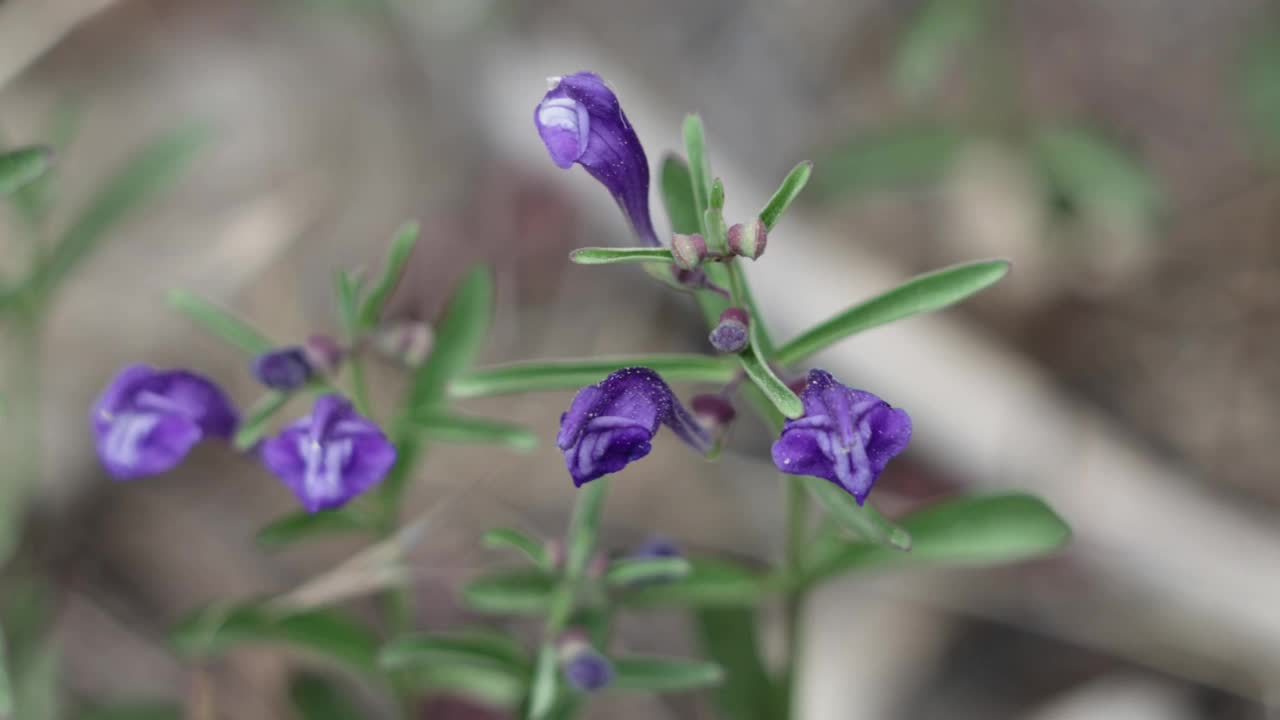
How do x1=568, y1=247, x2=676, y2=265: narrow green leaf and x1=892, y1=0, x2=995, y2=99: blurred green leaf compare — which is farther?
x1=892, y1=0, x2=995, y2=99: blurred green leaf

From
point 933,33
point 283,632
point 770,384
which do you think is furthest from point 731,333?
point 933,33

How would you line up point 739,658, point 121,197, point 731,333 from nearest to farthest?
point 731,333 < point 739,658 < point 121,197

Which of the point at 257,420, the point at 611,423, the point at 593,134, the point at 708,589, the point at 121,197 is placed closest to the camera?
the point at 611,423

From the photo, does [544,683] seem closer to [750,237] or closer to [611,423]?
[611,423]

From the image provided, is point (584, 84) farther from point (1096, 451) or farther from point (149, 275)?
point (149, 275)

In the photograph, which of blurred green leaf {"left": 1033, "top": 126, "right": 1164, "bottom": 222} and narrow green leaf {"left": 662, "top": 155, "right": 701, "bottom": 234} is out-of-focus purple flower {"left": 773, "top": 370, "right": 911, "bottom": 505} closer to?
narrow green leaf {"left": 662, "top": 155, "right": 701, "bottom": 234}

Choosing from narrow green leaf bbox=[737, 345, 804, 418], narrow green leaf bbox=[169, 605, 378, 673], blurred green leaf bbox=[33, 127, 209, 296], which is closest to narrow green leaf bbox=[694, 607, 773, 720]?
narrow green leaf bbox=[169, 605, 378, 673]
